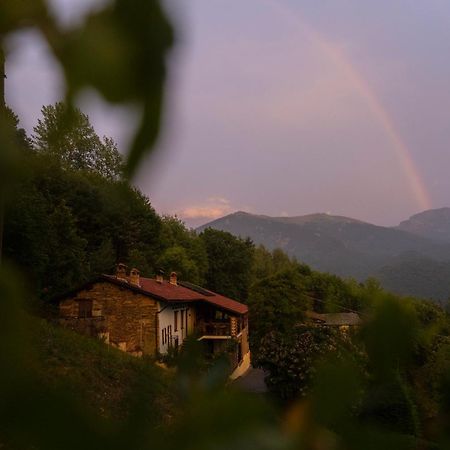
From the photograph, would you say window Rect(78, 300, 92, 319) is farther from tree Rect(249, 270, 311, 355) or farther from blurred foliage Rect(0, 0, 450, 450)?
blurred foliage Rect(0, 0, 450, 450)

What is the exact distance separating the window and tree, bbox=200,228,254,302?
22.7 m

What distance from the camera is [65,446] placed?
13.8 inches

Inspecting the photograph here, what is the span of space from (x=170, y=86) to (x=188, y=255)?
42051 mm

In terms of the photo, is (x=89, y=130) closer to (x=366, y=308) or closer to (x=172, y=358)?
(x=172, y=358)

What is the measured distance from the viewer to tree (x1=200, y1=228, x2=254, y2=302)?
44.2 metres

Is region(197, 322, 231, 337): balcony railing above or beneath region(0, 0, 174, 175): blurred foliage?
beneath

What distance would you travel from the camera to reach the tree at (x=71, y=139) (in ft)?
1.40

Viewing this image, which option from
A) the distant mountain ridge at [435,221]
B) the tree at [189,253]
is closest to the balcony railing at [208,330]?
the distant mountain ridge at [435,221]

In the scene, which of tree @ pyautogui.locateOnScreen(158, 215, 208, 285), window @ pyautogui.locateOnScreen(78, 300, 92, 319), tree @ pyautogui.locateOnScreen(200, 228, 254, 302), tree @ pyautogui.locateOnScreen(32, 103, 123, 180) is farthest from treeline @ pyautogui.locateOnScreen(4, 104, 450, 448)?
tree @ pyautogui.locateOnScreen(200, 228, 254, 302)

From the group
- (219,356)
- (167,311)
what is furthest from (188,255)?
(219,356)

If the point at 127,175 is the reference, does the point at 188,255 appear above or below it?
above

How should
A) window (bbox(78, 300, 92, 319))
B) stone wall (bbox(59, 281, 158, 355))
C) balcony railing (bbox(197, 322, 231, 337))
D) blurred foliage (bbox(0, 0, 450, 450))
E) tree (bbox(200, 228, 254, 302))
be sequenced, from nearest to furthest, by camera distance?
1. blurred foliage (bbox(0, 0, 450, 450))
2. balcony railing (bbox(197, 322, 231, 337))
3. stone wall (bbox(59, 281, 158, 355))
4. window (bbox(78, 300, 92, 319))
5. tree (bbox(200, 228, 254, 302))

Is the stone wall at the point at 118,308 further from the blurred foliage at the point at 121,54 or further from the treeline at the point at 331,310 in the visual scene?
the blurred foliage at the point at 121,54

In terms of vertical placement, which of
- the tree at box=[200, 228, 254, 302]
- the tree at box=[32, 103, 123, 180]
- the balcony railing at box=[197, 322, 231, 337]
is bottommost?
the balcony railing at box=[197, 322, 231, 337]
